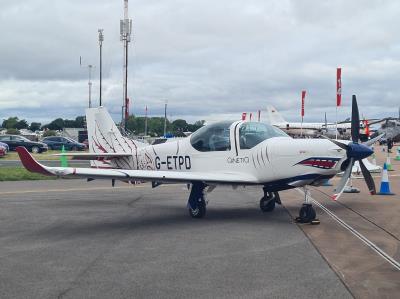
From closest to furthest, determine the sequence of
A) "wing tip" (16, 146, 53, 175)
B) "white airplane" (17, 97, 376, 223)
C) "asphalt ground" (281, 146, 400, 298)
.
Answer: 1. "asphalt ground" (281, 146, 400, 298)
2. "wing tip" (16, 146, 53, 175)
3. "white airplane" (17, 97, 376, 223)

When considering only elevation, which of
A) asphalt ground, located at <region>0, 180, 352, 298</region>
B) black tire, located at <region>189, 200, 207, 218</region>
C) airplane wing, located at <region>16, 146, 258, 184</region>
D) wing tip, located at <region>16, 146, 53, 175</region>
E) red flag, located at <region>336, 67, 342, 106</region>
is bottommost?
asphalt ground, located at <region>0, 180, 352, 298</region>

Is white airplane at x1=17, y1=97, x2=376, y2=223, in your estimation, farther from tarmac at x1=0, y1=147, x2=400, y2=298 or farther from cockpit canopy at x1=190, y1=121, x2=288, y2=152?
tarmac at x1=0, y1=147, x2=400, y2=298

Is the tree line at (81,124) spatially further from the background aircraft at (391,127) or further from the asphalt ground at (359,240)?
the asphalt ground at (359,240)

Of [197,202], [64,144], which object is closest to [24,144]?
[64,144]

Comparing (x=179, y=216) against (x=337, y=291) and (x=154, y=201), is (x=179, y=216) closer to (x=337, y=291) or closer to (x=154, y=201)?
(x=154, y=201)

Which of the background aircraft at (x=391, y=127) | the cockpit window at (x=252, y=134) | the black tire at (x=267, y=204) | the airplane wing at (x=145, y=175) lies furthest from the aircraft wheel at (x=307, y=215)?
the background aircraft at (x=391, y=127)

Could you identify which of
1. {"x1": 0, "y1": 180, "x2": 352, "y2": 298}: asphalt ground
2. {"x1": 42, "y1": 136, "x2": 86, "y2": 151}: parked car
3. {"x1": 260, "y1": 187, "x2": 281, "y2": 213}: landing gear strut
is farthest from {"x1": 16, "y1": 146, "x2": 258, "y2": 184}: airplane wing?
{"x1": 42, "y1": 136, "x2": 86, "y2": 151}: parked car

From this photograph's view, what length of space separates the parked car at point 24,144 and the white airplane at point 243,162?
32324 millimetres

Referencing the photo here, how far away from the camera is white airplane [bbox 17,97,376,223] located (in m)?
9.72

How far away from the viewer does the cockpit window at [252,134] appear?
10812mm

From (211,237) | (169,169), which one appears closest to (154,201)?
(169,169)

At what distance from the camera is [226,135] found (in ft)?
36.6

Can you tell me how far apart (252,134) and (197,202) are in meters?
1.98

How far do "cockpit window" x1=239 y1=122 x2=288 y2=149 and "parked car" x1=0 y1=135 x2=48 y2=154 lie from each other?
3555 centimetres
